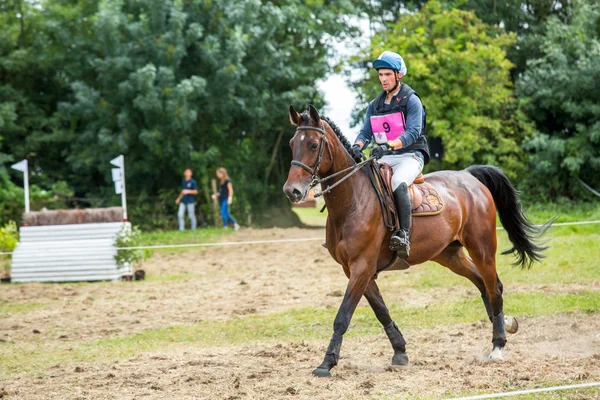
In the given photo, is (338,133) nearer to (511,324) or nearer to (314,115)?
(314,115)

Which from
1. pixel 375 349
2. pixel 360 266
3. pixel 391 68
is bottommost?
pixel 375 349

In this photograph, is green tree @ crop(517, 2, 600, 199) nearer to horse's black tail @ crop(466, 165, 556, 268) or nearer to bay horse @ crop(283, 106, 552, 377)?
horse's black tail @ crop(466, 165, 556, 268)

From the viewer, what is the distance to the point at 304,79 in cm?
2912

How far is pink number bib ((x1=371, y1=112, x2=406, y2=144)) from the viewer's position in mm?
7953

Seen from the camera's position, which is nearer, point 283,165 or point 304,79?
point 304,79

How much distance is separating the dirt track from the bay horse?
45 centimetres

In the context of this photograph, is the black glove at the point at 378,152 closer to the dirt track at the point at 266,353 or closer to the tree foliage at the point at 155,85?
the dirt track at the point at 266,353

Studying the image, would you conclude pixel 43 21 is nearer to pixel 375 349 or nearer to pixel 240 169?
pixel 240 169

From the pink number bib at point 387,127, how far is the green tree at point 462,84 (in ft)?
62.5

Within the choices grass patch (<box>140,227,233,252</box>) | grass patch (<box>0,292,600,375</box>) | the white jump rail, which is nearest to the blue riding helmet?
grass patch (<box>0,292,600,375</box>)

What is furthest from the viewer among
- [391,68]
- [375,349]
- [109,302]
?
[109,302]

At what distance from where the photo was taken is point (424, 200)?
8250 millimetres

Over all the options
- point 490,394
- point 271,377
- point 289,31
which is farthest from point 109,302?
point 289,31

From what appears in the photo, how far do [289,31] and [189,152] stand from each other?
22.4ft
